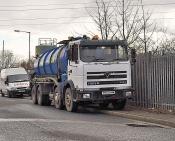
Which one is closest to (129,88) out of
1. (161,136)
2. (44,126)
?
(44,126)

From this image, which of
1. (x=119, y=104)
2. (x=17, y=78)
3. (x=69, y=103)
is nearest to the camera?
(x=69, y=103)

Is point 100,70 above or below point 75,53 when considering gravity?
below

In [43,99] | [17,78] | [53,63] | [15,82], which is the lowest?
[43,99]

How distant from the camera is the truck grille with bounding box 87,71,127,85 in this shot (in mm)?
21156

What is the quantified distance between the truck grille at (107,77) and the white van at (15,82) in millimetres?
20768

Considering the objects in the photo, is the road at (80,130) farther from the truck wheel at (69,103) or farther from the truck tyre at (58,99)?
the truck tyre at (58,99)

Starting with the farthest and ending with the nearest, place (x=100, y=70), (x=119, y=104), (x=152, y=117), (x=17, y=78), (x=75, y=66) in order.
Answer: (x=17, y=78) → (x=119, y=104) → (x=75, y=66) → (x=100, y=70) → (x=152, y=117)

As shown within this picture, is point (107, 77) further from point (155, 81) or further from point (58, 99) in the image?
point (58, 99)

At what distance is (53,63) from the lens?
24.8 m

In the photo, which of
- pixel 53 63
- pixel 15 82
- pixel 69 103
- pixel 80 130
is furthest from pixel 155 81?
pixel 15 82

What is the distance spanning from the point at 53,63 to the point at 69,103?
3313 millimetres

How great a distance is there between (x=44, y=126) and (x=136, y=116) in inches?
162

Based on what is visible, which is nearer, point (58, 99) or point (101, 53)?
point (101, 53)

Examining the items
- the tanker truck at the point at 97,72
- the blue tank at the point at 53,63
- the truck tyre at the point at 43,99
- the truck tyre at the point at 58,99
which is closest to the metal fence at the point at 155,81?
the tanker truck at the point at 97,72
